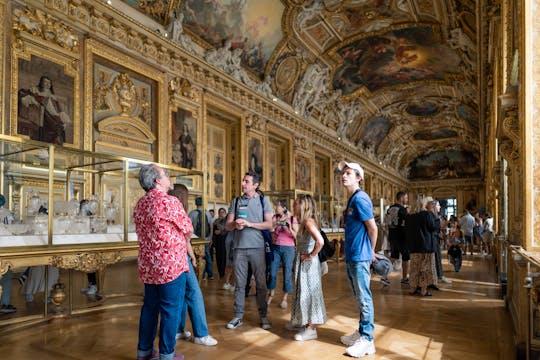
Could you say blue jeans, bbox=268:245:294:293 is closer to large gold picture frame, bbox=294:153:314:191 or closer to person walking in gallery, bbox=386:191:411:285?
person walking in gallery, bbox=386:191:411:285

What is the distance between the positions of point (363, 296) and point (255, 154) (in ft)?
35.3

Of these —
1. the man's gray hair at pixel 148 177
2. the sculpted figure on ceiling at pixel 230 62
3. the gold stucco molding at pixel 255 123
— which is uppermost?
the sculpted figure on ceiling at pixel 230 62

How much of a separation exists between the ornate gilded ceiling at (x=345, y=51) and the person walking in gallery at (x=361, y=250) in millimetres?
7933

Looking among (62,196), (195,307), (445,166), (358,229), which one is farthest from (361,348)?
(445,166)

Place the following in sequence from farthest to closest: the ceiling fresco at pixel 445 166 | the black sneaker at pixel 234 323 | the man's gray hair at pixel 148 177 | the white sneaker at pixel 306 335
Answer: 1. the ceiling fresco at pixel 445 166
2. the black sneaker at pixel 234 323
3. the white sneaker at pixel 306 335
4. the man's gray hair at pixel 148 177

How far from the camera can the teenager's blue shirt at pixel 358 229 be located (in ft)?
13.8

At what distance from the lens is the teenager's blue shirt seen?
421 cm

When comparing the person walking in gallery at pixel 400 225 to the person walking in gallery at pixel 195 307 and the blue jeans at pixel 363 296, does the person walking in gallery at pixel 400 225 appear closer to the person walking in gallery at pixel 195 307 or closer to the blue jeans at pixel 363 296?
the blue jeans at pixel 363 296

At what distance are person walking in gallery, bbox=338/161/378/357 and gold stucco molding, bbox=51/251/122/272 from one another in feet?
10.2

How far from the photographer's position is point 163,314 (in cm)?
360

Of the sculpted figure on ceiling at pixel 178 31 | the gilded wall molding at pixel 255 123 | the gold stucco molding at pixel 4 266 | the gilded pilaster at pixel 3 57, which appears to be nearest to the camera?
the gold stucco molding at pixel 4 266

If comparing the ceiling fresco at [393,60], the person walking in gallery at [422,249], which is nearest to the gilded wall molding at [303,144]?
the ceiling fresco at [393,60]

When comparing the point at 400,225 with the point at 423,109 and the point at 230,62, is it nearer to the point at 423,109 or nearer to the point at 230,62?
the point at 230,62

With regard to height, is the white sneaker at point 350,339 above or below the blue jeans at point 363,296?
below
